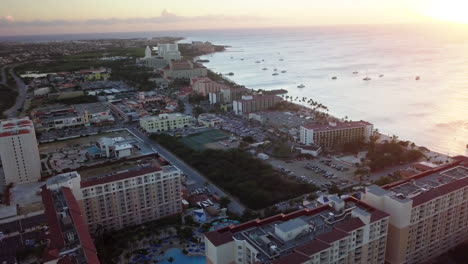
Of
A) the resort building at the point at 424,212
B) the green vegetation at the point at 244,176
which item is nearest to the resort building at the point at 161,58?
the green vegetation at the point at 244,176

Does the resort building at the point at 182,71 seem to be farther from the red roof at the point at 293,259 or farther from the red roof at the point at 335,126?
the red roof at the point at 293,259

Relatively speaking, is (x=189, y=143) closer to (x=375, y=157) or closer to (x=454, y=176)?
(x=375, y=157)

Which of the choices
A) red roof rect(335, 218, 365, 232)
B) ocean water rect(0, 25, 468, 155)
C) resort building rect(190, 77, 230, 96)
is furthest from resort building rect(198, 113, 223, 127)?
red roof rect(335, 218, 365, 232)

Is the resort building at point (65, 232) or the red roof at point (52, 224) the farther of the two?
the red roof at point (52, 224)

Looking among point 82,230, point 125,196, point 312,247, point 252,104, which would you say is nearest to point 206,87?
point 252,104

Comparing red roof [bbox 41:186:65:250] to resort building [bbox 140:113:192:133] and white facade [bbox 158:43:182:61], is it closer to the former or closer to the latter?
resort building [bbox 140:113:192:133]

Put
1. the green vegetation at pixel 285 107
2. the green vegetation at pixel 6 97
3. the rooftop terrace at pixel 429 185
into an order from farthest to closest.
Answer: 1. the green vegetation at pixel 6 97
2. the green vegetation at pixel 285 107
3. the rooftop terrace at pixel 429 185

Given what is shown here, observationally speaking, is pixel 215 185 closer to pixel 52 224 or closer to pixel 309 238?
pixel 52 224

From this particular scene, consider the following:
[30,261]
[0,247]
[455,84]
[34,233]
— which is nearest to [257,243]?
[30,261]
